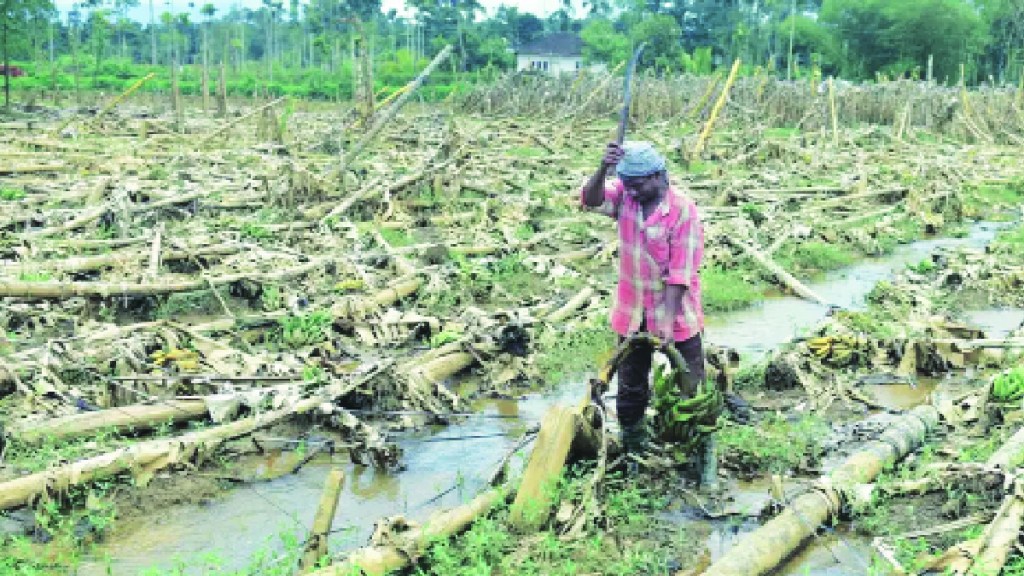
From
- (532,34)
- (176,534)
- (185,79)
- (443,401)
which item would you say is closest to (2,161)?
(443,401)

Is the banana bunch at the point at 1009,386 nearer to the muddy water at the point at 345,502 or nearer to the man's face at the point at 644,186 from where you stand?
the muddy water at the point at 345,502

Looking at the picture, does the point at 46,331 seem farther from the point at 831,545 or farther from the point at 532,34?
the point at 532,34

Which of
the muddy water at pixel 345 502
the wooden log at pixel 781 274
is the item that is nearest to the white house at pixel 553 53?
the wooden log at pixel 781 274

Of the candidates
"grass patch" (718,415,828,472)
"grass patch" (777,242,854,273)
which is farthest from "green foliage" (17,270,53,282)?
"grass patch" (777,242,854,273)

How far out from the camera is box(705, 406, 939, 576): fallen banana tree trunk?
4156 mm

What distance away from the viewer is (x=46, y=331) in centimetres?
759

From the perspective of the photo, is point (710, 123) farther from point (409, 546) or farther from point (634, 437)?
point (409, 546)

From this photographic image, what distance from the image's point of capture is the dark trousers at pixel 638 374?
526 centimetres

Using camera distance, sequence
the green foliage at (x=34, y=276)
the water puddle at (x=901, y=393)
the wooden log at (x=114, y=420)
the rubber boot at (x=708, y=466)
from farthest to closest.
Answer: the green foliage at (x=34, y=276)
the water puddle at (x=901, y=393)
the wooden log at (x=114, y=420)
the rubber boot at (x=708, y=466)

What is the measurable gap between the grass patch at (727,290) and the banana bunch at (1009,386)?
11.6 ft

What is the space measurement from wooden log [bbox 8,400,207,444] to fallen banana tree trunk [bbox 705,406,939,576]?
3.02m

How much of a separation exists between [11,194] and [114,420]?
7.64 m

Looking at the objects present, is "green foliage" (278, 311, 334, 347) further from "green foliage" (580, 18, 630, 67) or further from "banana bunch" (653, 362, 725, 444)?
"green foliage" (580, 18, 630, 67)

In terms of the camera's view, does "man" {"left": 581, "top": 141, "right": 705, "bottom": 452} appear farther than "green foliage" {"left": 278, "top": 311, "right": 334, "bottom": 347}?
No
